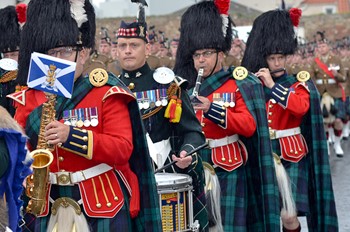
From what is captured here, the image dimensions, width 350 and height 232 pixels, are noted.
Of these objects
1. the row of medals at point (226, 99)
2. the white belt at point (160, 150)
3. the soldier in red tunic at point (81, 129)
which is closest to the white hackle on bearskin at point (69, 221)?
the soldier in red tunic at point (81, 129)

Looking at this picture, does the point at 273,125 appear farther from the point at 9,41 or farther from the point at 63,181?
the point at 63,181

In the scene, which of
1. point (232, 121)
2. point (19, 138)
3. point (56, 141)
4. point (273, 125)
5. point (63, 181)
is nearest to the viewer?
point (19, 138)

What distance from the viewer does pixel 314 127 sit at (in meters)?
8.30

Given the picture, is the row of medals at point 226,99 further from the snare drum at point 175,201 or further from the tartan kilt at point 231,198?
the snare drum at point 175,201

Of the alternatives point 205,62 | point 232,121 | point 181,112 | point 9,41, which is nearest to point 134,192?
point 181,112

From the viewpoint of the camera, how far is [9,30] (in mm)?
7887

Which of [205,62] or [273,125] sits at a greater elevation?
[205,62]

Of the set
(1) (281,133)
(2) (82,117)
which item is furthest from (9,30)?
(2) (82,117)

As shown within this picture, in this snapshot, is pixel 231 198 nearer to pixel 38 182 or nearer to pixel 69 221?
pixel 69 221

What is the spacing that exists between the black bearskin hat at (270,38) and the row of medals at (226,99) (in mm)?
1283

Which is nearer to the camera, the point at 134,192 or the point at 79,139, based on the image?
the point at 79,139

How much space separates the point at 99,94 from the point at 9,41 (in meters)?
3.04

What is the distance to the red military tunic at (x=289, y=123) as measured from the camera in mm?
8062

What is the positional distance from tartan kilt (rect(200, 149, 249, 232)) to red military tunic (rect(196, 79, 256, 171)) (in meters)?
0.07
